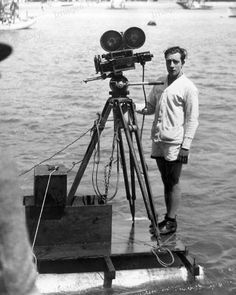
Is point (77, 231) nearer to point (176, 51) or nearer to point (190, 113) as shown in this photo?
point (190, 113)

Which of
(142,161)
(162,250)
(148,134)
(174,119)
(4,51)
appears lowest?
(148,134)

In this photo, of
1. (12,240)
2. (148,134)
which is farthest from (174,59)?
(148,134)

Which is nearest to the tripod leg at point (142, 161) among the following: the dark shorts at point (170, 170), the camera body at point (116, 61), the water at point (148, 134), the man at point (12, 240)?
the dark shorts at point (170, 170)

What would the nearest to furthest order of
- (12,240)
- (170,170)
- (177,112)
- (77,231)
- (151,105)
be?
(12,240)
(77,231)
(177,112)
(170,170)
(151,105)

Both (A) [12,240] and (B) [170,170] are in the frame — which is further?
(B) [170,170]

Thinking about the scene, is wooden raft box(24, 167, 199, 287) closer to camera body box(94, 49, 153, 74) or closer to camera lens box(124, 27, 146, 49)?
camera body box(94, 49, 153, 74)

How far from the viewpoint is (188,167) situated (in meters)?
11.4

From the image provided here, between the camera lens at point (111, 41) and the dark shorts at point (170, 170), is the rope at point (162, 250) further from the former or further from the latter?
the camera lens at point (111, 41)

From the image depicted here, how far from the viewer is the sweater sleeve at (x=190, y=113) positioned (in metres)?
5.47

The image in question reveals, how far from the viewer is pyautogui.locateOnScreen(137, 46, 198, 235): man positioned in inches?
216

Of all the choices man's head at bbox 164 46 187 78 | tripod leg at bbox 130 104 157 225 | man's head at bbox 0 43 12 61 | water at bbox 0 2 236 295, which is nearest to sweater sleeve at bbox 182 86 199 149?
man's head at bbox 164 46 187 78

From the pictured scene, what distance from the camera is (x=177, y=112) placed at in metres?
5.54

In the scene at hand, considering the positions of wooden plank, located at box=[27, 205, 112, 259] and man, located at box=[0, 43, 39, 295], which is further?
wooden plank, located at box=[27, 205, 112, 259]

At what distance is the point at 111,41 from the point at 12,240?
12.3 feet
